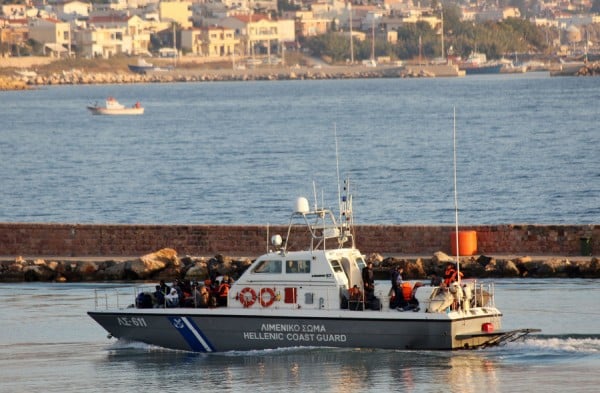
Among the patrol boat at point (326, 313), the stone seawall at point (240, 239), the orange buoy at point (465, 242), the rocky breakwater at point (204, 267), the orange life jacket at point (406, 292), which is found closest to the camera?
the patrol boat at point (326, 313)

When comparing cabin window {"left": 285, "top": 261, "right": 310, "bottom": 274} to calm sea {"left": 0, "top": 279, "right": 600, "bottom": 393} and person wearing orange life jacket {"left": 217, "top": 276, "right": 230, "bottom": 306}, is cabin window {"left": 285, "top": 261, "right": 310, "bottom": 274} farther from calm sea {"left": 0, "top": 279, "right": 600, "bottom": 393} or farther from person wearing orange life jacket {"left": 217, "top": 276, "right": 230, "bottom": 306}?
calm sea {"left": 0, "top": 279, "right": 600, "bottom": 393}

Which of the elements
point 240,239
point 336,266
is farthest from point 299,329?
point 240,239

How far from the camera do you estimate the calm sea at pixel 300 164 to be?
67938 millimetres

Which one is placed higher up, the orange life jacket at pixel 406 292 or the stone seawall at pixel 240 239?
the orange life jacket at pixel 406 292

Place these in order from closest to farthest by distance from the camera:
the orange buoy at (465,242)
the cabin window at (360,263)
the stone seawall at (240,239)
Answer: the cabin window at (360,263) < the orange buoy at (465,242) < the stone seawall at (240,239)

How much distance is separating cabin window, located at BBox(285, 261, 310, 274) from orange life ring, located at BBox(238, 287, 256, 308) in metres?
0.76

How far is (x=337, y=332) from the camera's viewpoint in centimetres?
3069

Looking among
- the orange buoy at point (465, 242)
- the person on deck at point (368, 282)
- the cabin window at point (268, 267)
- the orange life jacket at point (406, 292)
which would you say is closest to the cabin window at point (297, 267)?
the cabin window at point (268, 267)

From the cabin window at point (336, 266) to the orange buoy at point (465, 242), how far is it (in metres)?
11.2

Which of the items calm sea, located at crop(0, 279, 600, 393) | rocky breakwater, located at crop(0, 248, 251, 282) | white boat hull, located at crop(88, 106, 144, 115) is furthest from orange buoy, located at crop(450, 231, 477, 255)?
white boat hull, located at crop(88, 106, 144, 115)

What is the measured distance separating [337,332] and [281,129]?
323 feet

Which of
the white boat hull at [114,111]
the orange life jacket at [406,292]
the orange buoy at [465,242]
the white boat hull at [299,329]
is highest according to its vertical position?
the orange life jacket at [406,292]

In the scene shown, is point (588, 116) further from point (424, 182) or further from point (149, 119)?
point (424, 182)

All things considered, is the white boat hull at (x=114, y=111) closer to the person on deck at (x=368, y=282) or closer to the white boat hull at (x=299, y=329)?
the white boat hull at (x=299, y=329)
